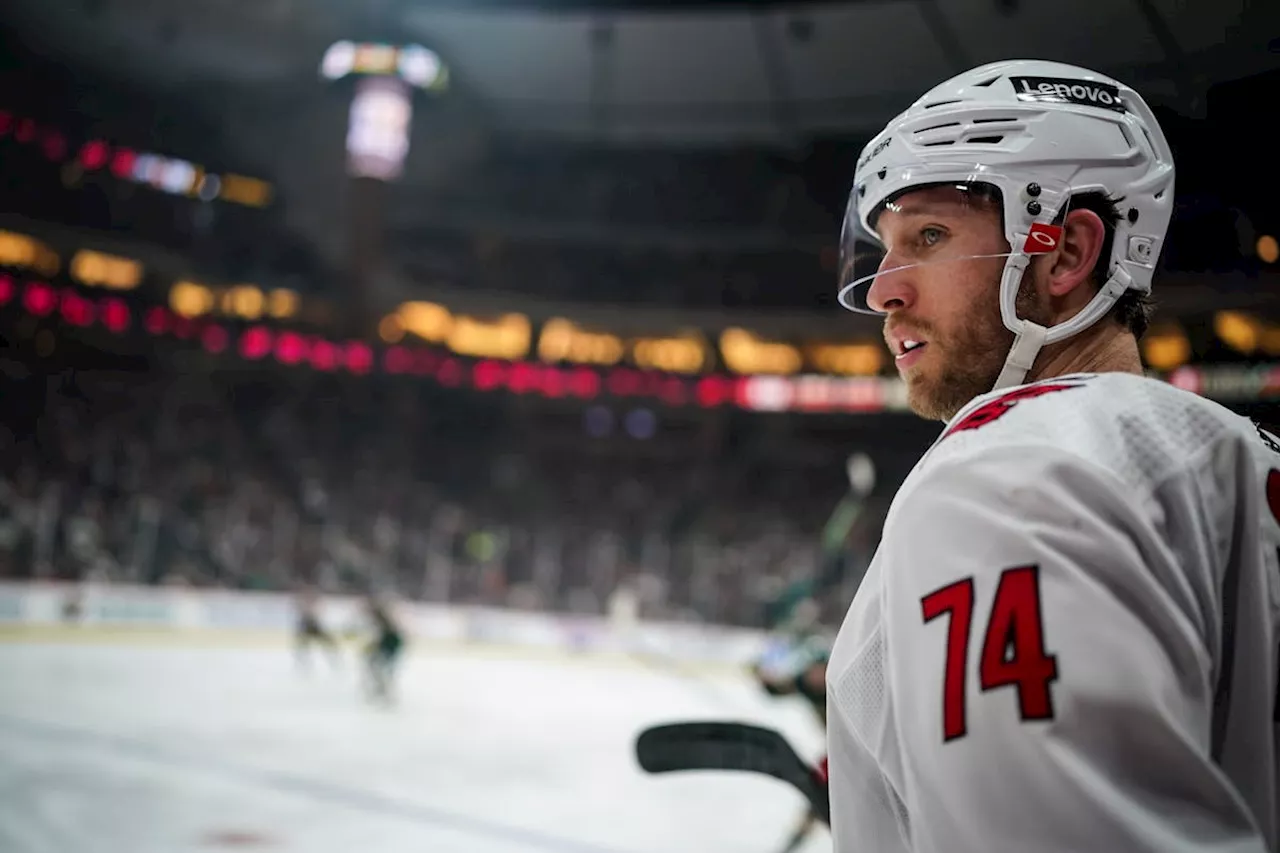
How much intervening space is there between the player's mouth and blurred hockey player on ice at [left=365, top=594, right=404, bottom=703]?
22.6 ft

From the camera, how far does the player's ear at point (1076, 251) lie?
94 centimetres

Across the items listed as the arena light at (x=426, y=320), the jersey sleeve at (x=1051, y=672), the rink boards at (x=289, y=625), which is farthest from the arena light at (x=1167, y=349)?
the arena light at (x=426, y=320)

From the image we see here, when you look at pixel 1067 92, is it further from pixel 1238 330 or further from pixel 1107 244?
pixel 1238 330

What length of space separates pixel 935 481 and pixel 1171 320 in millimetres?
1203

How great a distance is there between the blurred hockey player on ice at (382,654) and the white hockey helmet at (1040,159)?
274 inches

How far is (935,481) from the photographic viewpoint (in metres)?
0.65

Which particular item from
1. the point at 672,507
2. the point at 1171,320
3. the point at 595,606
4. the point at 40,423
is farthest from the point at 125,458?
the point at 1171,320

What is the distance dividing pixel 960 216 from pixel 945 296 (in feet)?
0.27

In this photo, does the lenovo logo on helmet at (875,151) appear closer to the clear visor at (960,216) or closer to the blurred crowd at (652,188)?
the clear visor at (960,216)

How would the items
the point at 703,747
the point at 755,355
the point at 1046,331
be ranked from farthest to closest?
1. the point at 755,355
2. the point at 703,747
3. the point at 1046,331

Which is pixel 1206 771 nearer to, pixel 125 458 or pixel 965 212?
pixel 965 212

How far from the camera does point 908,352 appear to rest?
1.00 meters

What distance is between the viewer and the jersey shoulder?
630 mm

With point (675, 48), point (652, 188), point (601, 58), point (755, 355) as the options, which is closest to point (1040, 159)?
point (675, 48)
